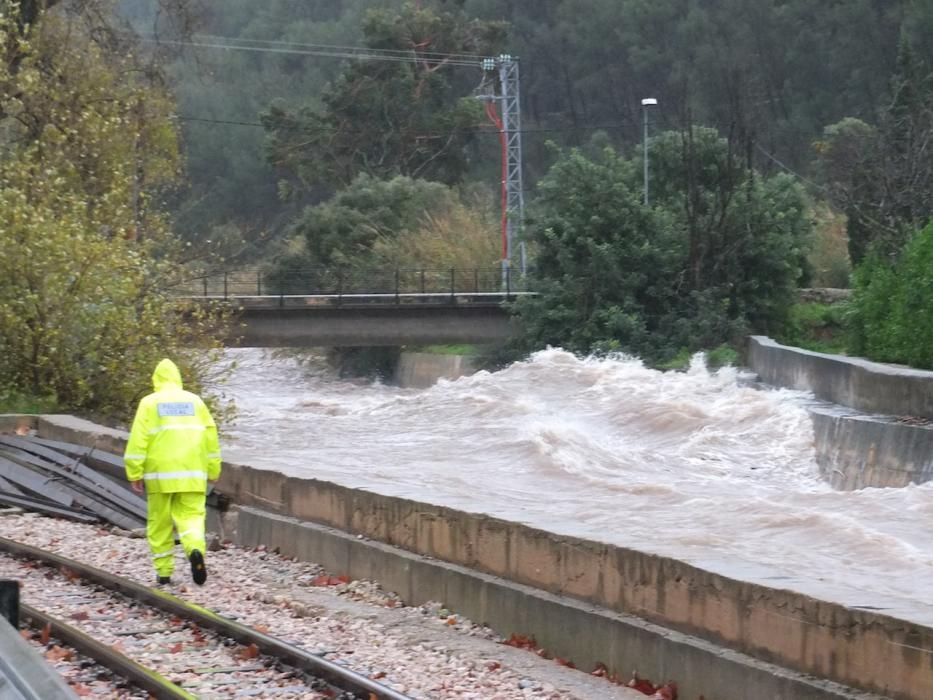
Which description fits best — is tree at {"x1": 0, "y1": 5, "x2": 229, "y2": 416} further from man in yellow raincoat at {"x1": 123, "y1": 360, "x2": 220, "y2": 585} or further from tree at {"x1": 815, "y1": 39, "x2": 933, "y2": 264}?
tree at {"x1": 815, "y1": 39, "x2": 933, "y2": 264}

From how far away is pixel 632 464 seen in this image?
94.5 feet

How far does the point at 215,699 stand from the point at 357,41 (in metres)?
113

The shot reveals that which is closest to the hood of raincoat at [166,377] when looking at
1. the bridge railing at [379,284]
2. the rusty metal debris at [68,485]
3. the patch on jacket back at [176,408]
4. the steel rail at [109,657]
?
the patch on jacket back at [176,408]

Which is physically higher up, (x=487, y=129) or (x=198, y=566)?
(x=487, y=129)

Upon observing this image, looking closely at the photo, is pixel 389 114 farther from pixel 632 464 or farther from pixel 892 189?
pixel 632 464

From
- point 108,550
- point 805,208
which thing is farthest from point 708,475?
point 805,208

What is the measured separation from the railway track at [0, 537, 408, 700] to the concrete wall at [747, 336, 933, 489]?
11.9 m

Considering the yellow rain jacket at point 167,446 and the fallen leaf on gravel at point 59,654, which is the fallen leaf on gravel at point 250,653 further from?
the yellow rain jacket at point 167,446

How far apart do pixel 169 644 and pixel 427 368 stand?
4974 cm

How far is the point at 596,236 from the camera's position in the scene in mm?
49219

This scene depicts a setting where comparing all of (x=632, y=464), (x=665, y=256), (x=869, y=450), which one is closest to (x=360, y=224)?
(x=665, y=256)

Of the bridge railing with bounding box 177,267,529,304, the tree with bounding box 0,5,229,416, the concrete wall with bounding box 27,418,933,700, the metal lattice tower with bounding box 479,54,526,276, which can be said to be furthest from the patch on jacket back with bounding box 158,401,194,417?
the metal lattice tower with bounding box 479,54,526,276

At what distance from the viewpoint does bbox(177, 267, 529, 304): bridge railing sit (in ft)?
177

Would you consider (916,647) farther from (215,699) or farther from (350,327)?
(350,327)
